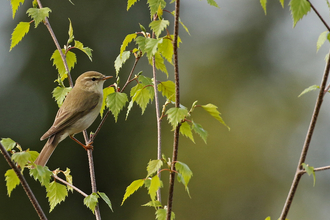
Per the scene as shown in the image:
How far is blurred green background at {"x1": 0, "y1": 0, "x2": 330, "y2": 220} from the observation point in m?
12.8

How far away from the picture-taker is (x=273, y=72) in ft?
56.8

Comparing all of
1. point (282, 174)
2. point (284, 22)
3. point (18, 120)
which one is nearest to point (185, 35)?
point (284, 22)

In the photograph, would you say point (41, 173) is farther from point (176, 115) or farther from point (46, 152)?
point (46, 152)

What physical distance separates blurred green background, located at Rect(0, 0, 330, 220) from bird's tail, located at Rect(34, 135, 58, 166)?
8252 mm

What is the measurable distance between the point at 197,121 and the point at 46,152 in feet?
36.7

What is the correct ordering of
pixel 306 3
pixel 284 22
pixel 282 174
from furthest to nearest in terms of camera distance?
pixel 284 22 < pixel 282 174 < pixel 306 3

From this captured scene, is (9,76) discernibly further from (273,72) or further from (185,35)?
(273,72)

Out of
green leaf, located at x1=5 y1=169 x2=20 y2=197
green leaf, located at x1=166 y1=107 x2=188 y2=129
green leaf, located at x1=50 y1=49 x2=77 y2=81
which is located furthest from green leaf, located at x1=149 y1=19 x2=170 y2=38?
green leaf, located at x1=50 y1=49 x2=77 y2=81

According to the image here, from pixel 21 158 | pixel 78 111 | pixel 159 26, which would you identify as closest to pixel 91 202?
pixel 21 158

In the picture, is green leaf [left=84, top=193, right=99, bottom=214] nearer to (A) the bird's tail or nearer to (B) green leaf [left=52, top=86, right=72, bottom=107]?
(B) green leaf [left=52, top=86, right=72, bottom=107]

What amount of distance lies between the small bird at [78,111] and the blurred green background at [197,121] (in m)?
7.83

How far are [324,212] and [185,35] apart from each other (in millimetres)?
9829

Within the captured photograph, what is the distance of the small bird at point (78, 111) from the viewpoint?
3.26 metres

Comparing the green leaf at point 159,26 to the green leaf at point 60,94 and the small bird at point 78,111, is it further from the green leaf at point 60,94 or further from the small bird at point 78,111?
the small bird at point 78,111
